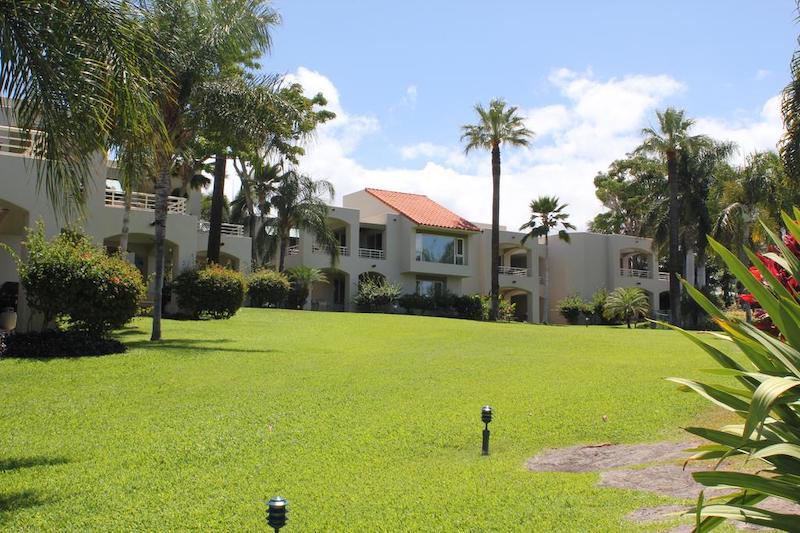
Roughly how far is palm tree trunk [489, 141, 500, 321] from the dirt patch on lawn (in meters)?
30.4

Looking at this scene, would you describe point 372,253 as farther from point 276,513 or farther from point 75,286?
point 276,513

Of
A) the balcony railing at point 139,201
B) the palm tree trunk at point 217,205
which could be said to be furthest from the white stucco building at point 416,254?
the palm tree trunk at point 217,205

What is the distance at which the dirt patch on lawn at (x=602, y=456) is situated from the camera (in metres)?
8.09

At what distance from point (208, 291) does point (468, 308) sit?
19390mm

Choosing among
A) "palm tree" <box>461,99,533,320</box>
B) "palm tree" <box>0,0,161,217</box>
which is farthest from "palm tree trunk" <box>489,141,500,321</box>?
"palm tree" <box>0,0,161,217</box>

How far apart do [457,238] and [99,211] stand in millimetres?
25040

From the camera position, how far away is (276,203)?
127ft

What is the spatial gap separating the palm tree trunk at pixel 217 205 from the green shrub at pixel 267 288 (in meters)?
3.63

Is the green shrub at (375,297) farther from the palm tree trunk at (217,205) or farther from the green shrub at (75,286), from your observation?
the green shrub at (75,286)

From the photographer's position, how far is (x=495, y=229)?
40.1 metres

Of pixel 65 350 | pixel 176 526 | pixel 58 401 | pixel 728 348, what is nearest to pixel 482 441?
pixel 176 526

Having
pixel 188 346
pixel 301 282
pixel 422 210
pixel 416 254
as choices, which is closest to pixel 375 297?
pixel 301 282

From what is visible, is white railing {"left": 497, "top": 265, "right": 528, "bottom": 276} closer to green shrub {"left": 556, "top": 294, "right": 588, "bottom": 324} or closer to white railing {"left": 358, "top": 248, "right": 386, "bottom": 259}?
green shrub {"left": 556, "top": 294, "right": 588, "bottom": 324}

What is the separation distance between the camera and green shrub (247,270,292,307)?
3306 cm
